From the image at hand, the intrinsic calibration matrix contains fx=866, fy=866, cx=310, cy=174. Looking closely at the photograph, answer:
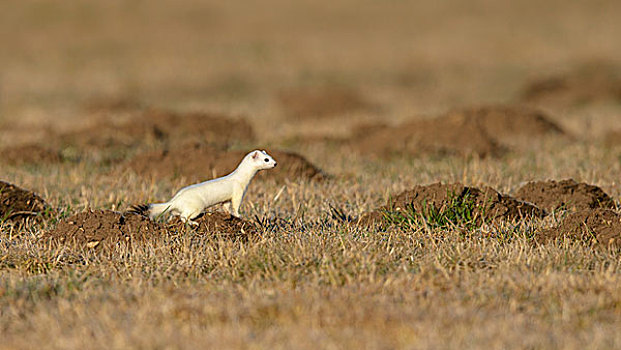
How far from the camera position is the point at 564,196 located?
24.8 ft

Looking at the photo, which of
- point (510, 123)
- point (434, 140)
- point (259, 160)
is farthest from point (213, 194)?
point (510, 123)

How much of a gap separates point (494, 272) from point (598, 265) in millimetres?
656

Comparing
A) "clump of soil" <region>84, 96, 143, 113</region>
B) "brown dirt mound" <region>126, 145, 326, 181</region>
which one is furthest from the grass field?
"brown dirt mound" <region>126, 145, 326, 181</region>

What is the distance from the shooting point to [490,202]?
681 centimetres

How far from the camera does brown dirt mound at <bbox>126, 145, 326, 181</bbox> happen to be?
9.48 meters

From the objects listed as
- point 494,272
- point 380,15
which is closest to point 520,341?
point 494,272

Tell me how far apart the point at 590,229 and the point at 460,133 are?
607cm

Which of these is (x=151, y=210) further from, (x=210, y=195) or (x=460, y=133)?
(x=460, y=133)

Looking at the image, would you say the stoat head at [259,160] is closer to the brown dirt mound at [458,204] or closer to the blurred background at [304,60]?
the brown dirt mound at [458,204]

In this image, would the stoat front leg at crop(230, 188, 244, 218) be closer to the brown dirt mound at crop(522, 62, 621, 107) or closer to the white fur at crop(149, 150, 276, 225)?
the white fur at crop(149, 150, 276, 225)

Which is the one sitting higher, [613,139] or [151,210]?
[151,210]

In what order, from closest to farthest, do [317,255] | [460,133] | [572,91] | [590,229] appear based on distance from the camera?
[317,255], [590,229], [460,133], [572,91]

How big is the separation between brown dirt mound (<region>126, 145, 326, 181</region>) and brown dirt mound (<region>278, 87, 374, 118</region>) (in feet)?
26.1

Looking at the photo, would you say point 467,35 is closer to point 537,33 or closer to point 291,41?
point 537,33
